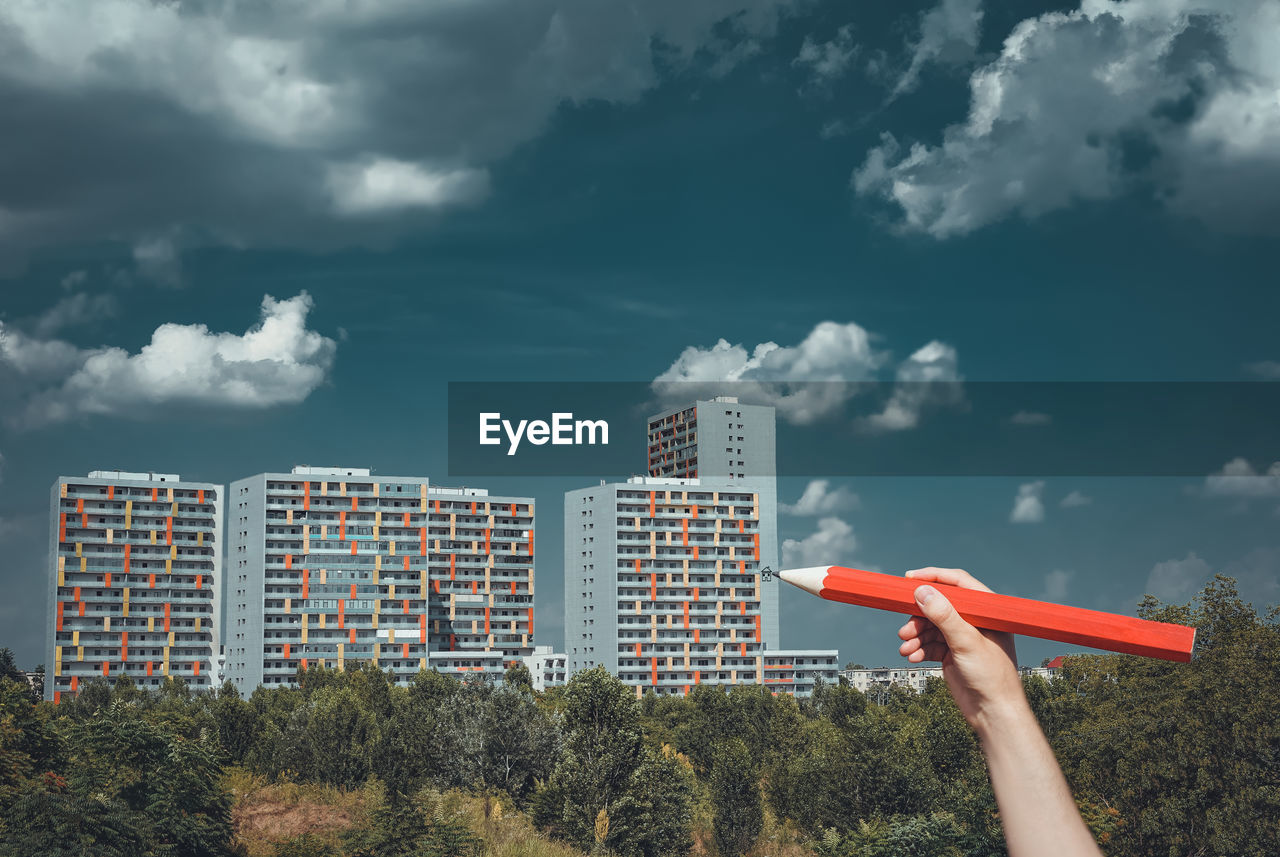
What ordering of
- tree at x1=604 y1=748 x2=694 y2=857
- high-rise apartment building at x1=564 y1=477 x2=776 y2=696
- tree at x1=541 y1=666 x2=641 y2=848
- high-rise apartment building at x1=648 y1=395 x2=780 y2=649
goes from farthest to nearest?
high-rise apartment building at x1=648 y1=395 x2=780 y2=649 < high-rise apartment building at x1=564 y1=477 x2=776 y2=696 < tree at x1=541 y1=666 x2=641 y2=848 < tree at x1=604 y1=748 x2=694 y2=857

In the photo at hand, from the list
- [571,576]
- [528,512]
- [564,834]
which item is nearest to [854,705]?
[564,834]

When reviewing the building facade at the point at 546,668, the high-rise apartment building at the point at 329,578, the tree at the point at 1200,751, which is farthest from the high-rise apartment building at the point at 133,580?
the tree at the point at 1200,751

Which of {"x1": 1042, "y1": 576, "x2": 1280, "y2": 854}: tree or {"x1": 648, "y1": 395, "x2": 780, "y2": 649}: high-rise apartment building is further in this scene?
{"x1": 648, "y1": 395, "x2": 780, "y2": 649}: high-rise apartment building

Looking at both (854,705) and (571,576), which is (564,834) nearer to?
(854,705)

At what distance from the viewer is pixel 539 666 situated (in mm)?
155375

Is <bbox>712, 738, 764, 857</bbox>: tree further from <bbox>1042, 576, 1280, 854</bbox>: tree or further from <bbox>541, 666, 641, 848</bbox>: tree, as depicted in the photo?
<bbox>1042, 576, 1280, 854</bbox>: tree

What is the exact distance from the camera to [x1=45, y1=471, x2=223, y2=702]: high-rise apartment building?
134750 mm

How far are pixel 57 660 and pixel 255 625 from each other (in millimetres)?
22969

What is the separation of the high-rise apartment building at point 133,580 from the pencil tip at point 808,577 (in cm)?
14646

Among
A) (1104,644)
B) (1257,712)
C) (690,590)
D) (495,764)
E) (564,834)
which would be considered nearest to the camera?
(1104,644)

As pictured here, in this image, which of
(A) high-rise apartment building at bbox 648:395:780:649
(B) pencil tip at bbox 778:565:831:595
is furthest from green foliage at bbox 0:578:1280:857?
(A) high-rise apartment building at bbox 648:395:780:649

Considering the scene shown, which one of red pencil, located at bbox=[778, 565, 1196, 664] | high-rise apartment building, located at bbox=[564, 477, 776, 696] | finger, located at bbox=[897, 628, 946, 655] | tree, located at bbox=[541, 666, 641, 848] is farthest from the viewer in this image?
high-rise apartment building, located at bbox=[564, 477, 776, 696]

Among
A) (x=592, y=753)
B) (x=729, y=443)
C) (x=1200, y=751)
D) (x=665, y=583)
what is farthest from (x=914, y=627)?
(x=729, y=443)

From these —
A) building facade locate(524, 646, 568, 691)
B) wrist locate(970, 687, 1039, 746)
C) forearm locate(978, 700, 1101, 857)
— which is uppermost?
wrist locate(970, 687, 1039, 746)
